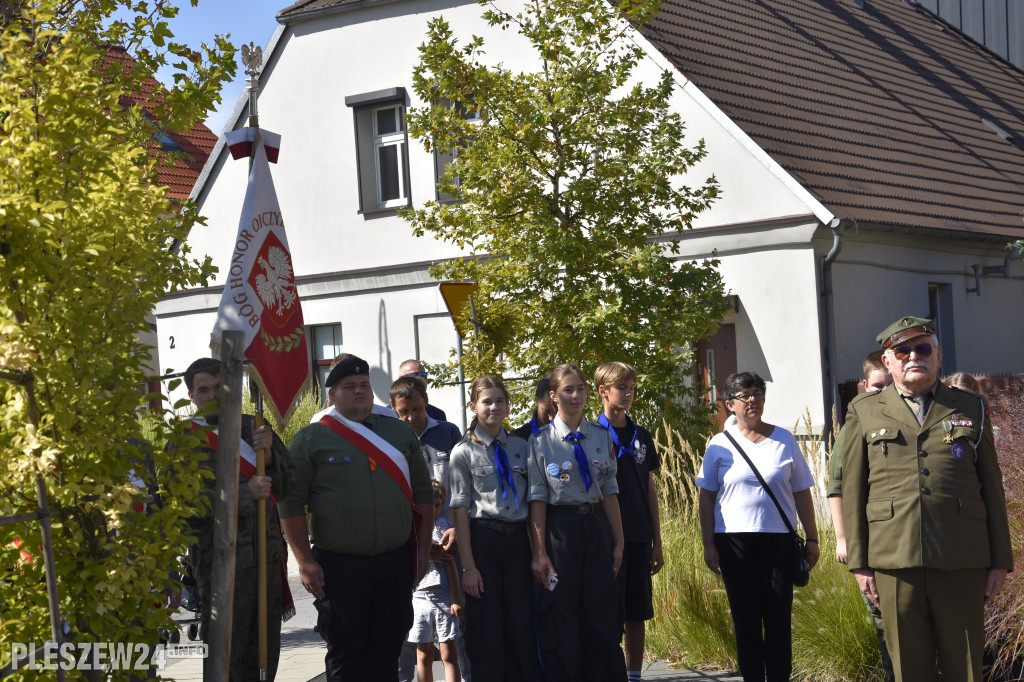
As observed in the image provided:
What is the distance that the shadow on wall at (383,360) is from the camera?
56.1 feet

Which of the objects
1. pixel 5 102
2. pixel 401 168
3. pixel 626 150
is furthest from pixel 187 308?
pixel 5 102

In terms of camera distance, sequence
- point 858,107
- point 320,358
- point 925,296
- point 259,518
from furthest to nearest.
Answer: point 320,358
point 858,107
point 925,296
point 259,518

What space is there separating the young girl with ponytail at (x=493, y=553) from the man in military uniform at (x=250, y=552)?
1043 mm

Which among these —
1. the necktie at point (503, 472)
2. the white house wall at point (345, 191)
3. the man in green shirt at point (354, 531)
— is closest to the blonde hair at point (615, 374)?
the necktie at point (503, 472)

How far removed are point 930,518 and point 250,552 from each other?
3171 mm

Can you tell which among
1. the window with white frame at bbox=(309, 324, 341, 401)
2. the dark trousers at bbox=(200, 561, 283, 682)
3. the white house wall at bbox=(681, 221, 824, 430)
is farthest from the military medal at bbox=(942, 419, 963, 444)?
the window with white frame at bbox=(309, 324, 341, 401)

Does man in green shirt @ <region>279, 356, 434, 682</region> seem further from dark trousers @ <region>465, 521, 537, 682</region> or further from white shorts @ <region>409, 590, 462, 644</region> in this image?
white shorts @ <region>409, 590, 462, 644</region>

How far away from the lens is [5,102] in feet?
12.0

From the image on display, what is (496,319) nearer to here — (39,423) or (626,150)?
(626,150)

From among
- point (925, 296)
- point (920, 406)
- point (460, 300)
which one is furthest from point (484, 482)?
point (925, 296)

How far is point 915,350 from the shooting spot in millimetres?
5383

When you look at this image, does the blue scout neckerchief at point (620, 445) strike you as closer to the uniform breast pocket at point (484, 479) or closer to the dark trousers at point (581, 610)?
the dark trousers at point (581, 610)

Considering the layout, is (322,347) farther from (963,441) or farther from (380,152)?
(963,441)

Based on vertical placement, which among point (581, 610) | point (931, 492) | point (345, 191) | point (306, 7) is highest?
point (306, 7)
